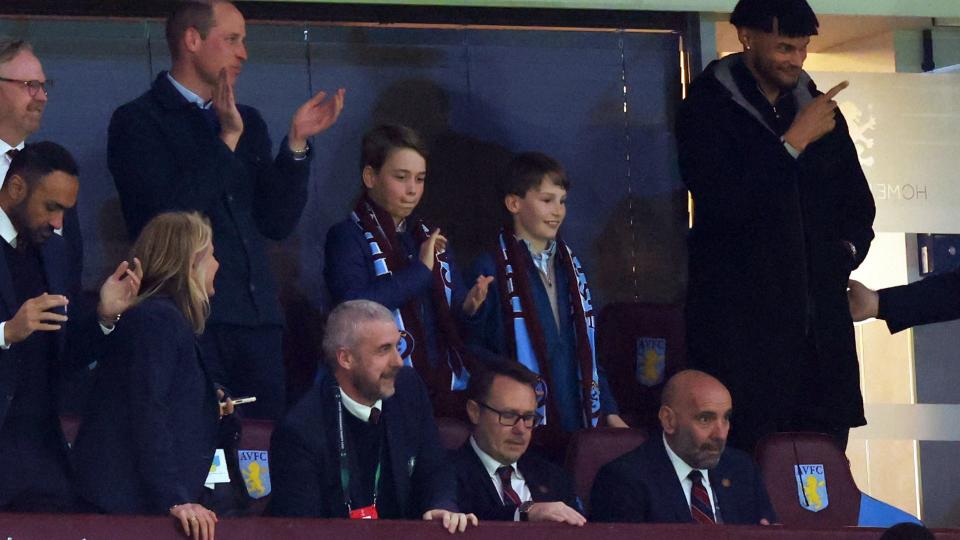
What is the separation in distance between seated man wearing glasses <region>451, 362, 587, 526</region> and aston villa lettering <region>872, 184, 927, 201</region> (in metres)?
2.73

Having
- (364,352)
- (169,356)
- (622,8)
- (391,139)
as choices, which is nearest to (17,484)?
(169,356)

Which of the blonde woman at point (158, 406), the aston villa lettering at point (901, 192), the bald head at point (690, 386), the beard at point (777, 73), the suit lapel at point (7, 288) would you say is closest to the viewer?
the blonde woman at point (158, 406)

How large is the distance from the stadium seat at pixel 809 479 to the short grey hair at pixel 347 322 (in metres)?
1.57

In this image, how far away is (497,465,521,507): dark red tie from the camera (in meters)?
5.57

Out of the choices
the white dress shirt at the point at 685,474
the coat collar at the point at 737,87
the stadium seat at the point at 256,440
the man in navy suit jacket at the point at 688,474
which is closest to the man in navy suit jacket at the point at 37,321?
the stadium seat at the point at 256,440

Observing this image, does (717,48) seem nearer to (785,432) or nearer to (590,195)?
(590,195)

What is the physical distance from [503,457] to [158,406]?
4.52ft

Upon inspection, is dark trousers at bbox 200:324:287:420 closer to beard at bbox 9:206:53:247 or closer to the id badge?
beard at bbox 9:206:53:247

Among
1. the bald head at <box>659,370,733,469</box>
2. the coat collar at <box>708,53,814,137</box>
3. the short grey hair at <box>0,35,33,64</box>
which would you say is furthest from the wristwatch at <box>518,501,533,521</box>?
the short grey hair at <box>0,35,33,64</box>

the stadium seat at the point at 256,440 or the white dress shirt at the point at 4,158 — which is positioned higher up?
the white dress shirt at the point at 4,158

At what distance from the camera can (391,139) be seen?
6414 mm

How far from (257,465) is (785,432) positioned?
6.16ft

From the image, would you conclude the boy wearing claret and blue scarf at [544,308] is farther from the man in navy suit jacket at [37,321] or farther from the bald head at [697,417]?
the man in navy suit jacket at [37,321]

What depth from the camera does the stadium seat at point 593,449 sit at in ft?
19.4
